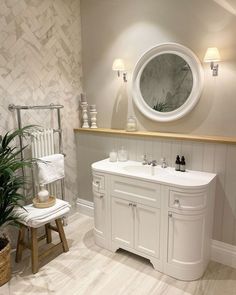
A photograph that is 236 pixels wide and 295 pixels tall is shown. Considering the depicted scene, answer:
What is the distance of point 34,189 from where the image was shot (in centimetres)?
256

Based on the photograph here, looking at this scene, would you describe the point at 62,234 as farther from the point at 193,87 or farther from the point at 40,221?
the point at 193,87

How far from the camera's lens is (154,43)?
2.47m

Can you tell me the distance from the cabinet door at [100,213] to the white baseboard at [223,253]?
3.36 feet

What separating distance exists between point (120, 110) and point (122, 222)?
47.9 inches

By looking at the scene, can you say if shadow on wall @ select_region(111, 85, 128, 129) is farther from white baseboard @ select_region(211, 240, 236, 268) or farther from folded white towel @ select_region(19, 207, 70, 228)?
white baseboard @ select_region(211, 240, 236, 268)

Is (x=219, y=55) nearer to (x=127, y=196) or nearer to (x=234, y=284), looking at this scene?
(x=127, y=196)

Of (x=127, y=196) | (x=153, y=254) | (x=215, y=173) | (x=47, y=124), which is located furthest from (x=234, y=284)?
(x=47, y=124)

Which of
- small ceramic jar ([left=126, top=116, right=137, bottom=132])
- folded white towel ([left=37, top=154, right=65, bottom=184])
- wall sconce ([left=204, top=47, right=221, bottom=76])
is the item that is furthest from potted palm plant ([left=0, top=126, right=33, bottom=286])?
wall sconce ([left=204, top=47, right=221, bottom=76])

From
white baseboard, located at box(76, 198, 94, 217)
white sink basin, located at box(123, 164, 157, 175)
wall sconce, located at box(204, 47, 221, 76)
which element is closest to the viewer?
wall sconce, located at box(204, 47, 221, 76)

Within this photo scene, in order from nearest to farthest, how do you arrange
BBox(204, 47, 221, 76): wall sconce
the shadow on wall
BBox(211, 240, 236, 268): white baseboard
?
BBox(204, 47, 221, 76): wall sconce, BBox(211, 240, 236, 268): white baseboard, the shadow on wall

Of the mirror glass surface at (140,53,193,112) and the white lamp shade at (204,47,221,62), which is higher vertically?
the white lamp shade at (204,47,221,62)

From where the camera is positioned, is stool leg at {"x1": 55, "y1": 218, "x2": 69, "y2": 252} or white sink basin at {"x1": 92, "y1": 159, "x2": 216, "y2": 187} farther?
stool leg at {"x1": 55, "y1": 218, "x2": 69, "y2": 252}

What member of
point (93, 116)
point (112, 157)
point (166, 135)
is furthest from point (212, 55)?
point (93, 116)

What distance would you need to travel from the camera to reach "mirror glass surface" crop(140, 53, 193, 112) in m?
2.34
